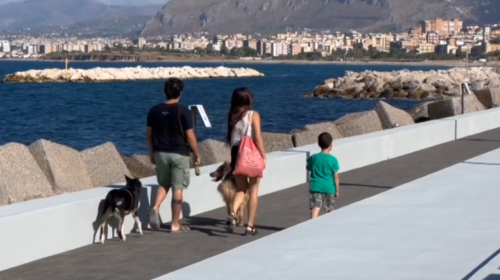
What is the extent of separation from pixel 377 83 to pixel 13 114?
79.0ft

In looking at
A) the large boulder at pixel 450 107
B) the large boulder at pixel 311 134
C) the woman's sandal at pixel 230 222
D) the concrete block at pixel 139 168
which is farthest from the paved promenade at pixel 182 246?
the large boulder at pixel 450 107

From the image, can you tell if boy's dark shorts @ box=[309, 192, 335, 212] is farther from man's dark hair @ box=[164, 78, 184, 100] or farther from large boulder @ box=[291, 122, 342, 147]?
large boulder @ box=[291, 122, 342, 147]

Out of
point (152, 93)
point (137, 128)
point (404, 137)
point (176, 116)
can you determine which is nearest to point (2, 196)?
point (176, 116)

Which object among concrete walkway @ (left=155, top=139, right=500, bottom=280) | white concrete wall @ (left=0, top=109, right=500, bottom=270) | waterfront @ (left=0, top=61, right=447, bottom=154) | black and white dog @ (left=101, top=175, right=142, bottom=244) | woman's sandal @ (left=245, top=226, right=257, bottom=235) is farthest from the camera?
waterfront @ (left=0, top=61, right=447, bottom=154)

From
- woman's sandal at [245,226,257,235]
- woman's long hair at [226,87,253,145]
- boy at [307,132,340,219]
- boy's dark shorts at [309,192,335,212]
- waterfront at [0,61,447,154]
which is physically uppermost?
woman's long hair at [226,87,253,145]

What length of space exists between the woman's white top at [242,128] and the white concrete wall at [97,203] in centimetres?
110

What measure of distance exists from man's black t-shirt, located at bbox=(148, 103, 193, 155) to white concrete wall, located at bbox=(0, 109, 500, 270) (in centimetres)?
74

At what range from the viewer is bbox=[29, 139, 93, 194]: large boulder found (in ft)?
38.9

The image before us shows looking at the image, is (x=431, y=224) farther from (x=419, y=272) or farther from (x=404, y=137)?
(x=404, y=137)

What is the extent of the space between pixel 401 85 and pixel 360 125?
145ft

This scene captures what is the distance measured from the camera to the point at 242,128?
365 inches

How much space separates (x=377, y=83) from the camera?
66.6 metres

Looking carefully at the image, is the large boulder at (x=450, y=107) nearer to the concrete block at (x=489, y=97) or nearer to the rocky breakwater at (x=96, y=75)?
the concrete block at (x=489, y=97)

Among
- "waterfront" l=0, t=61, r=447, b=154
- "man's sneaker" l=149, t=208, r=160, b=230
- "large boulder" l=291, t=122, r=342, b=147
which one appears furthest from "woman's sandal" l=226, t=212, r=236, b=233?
"waterfront" l=0, t=61, r=447, b=154
